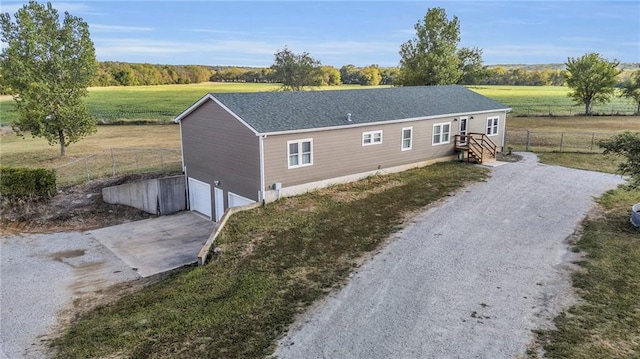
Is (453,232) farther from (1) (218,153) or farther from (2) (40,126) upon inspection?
(2) (40,126)

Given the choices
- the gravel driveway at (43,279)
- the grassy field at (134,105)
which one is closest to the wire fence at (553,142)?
the gravel driveway at (43,279)

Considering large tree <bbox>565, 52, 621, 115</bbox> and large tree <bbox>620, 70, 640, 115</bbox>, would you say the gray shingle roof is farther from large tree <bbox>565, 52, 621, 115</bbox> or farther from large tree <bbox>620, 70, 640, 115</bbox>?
large tree <bbox>620, 70, 640, 115</bbox>

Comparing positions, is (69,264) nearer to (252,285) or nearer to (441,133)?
(252,285)

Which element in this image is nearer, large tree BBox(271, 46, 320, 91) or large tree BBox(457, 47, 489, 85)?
large tree BBox(457, 47, 489, 85)

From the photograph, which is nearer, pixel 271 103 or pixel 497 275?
pixel 497 275

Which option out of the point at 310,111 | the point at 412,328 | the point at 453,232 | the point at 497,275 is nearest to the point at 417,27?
the point at 310,111

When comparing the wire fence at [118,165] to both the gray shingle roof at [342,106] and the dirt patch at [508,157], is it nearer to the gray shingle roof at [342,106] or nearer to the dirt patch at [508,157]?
the gray shingle roof at [342,106]

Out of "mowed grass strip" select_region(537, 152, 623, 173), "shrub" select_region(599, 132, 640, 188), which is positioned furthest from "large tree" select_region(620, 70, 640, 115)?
"shrub" select_region(599, 132, 640, 188)
